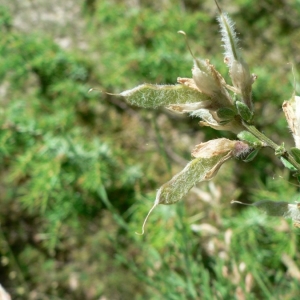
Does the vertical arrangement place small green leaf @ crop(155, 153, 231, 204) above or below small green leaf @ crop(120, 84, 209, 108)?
below

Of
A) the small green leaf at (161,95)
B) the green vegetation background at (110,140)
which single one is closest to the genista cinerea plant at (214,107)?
the small green leaf at (161,95)

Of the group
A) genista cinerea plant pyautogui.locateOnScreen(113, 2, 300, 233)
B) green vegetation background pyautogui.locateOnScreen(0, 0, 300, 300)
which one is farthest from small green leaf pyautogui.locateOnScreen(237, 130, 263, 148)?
green vegetation background pyautogui.locateOnScreen(0, 0, 300, 300)

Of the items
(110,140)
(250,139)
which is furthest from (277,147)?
(110,140)

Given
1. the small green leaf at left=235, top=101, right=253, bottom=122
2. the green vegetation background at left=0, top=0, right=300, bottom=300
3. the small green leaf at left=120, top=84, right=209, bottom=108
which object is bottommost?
the green vegetation background at left=0, top=0, right=300, bottom=300

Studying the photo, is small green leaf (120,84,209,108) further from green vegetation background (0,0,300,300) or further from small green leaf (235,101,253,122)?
green vegetation background (0,0,300,300)

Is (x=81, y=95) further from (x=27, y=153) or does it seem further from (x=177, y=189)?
(x=177, y=189)

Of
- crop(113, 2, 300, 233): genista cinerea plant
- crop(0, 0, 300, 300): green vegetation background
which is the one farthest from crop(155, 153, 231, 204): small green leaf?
crop(0, 0, 300, 300): green vegetation background

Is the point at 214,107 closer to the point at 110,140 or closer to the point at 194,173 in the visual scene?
the point at 194,173

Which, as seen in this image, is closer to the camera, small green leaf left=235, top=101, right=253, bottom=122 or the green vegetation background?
small green leaf left=235, top=101, right=253, bottom=122
